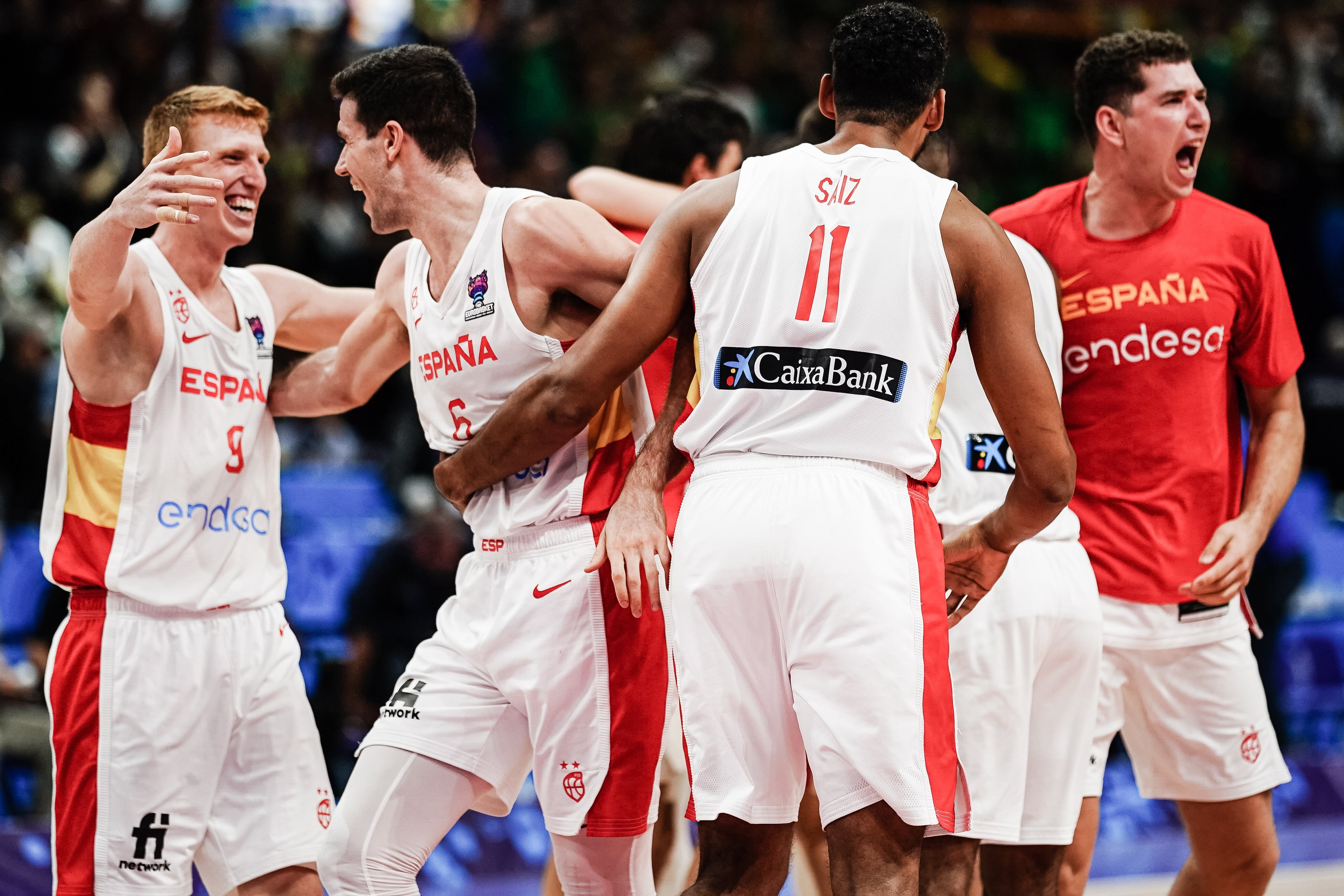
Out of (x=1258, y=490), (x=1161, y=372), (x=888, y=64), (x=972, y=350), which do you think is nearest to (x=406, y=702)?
(x=972, y=350)

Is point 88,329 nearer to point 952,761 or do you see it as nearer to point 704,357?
point 704,357

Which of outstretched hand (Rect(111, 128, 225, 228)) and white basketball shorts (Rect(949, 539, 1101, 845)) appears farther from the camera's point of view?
white basketball shorts (Rect(949, 539, 1101, 845))

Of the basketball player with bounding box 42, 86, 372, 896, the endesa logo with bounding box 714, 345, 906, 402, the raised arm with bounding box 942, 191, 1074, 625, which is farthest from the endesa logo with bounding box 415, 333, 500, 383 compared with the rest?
the raised arm with bounding box 942, 191, 1074, 625

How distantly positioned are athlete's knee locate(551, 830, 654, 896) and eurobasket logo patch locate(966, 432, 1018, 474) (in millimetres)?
1420

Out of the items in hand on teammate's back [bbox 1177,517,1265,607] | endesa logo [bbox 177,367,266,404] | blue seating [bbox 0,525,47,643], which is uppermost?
endesa logo [bbox 177,367,266,404]

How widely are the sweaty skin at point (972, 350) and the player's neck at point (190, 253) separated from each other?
4.14ft

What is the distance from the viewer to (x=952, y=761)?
10.5 feet

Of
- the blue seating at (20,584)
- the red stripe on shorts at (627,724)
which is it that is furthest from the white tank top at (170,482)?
the blue seating at (20,584)

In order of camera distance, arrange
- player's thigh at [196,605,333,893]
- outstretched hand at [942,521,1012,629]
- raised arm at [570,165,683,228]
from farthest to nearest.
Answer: raised arm at [570,165,683,228] → player's thigh at [196,605,333,893] → outstretched hand at [942,521,1012,629]

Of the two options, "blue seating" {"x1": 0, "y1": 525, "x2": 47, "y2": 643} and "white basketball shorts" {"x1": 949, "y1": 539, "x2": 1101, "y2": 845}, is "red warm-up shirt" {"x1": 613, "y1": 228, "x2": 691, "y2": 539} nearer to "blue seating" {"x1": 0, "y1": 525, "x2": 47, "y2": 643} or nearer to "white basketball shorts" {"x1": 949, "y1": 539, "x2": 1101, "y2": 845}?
"white basketball shorts" {"x1": 949, "y1": 539, "x2": 1101, "y2": 845}

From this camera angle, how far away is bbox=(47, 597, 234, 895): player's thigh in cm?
408

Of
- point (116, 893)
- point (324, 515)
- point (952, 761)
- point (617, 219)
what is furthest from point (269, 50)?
point (952, 761)

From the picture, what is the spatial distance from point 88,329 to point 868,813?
102 inches

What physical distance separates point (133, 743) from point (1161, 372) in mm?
3303
